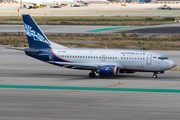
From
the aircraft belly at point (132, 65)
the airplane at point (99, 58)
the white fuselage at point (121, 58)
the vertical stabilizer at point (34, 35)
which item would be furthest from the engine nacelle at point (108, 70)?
the vertical stabilizer at point (34, 35)

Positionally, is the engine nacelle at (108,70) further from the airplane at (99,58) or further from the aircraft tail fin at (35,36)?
the aircraft tail fin at (35,36)

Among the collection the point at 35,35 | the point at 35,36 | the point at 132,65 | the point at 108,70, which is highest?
the point at 35,35

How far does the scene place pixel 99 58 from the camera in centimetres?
3809

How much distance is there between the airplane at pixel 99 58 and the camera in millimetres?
36625

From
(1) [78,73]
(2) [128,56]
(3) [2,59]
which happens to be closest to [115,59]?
(2) [128,56]

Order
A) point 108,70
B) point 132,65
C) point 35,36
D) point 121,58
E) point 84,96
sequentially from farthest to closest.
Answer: point 35,36, point 121,58, point 132,65, point 108,70, point 84,96

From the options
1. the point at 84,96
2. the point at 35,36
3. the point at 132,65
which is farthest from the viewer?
the point at 35,36

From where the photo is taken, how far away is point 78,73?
42.3m

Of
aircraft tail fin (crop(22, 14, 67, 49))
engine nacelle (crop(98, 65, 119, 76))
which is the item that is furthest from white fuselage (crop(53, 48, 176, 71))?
aircraft tail fin (crop(22, 14, 67, 49))

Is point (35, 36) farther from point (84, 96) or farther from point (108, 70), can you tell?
point (84, 96)

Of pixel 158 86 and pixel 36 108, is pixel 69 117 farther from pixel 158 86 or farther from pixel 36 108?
pixel 158 86

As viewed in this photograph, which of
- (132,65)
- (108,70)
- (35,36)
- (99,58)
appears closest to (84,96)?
(108,70)

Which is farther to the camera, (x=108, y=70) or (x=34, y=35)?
(x=34, y=35)

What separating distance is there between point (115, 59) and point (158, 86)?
7264 millimetres
